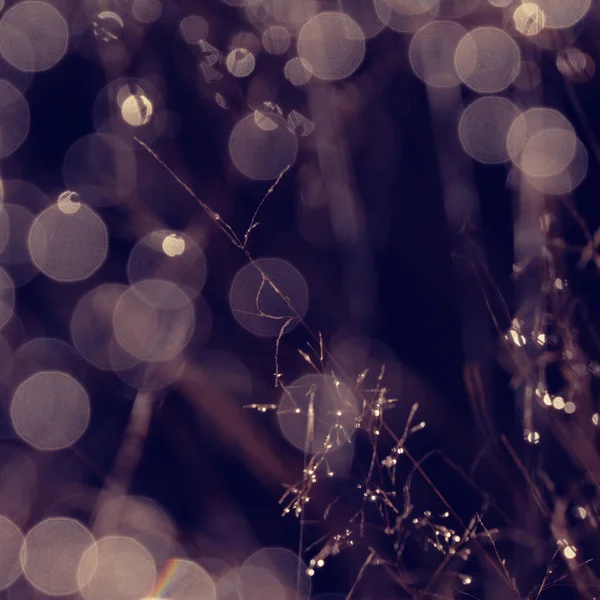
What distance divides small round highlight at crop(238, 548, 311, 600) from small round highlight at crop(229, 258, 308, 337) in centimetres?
53

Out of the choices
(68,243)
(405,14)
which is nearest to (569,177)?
(405,14)

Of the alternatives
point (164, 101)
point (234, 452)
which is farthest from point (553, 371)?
point (164, 101)

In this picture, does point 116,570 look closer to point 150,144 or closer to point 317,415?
point 317,415

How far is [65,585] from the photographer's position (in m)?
1.40

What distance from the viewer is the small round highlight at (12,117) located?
170 cm

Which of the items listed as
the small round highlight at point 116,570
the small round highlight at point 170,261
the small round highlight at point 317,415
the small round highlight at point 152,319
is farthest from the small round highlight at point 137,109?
the small round highlight at point 116,570

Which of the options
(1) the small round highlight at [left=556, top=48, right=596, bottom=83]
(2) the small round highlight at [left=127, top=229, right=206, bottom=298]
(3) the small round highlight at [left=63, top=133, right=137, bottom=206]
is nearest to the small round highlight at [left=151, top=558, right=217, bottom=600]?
(2) the small round highlight at [left=127, top=229, right=206, bottom=298]

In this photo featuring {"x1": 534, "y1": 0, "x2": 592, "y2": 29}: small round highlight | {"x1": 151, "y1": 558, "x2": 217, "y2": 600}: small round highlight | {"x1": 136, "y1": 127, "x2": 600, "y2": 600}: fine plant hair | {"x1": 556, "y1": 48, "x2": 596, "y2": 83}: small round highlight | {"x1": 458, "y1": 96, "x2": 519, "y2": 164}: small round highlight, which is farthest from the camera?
{"x1": 458, "y1": 96, "x2": 519, "y2": 164}: small round highlight

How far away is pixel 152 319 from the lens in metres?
1.68

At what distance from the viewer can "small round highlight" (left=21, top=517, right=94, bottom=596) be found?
141cm

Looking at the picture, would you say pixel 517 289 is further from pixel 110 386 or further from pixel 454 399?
pixel 110 386

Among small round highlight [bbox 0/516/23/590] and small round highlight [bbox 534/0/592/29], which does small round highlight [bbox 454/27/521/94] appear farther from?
small round highlight [bbox 0/516/23/590]

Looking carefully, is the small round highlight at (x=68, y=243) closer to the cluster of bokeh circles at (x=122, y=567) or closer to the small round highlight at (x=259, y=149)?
the small round highlight at (x=259, y=149)

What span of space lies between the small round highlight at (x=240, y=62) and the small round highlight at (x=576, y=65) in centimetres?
72
